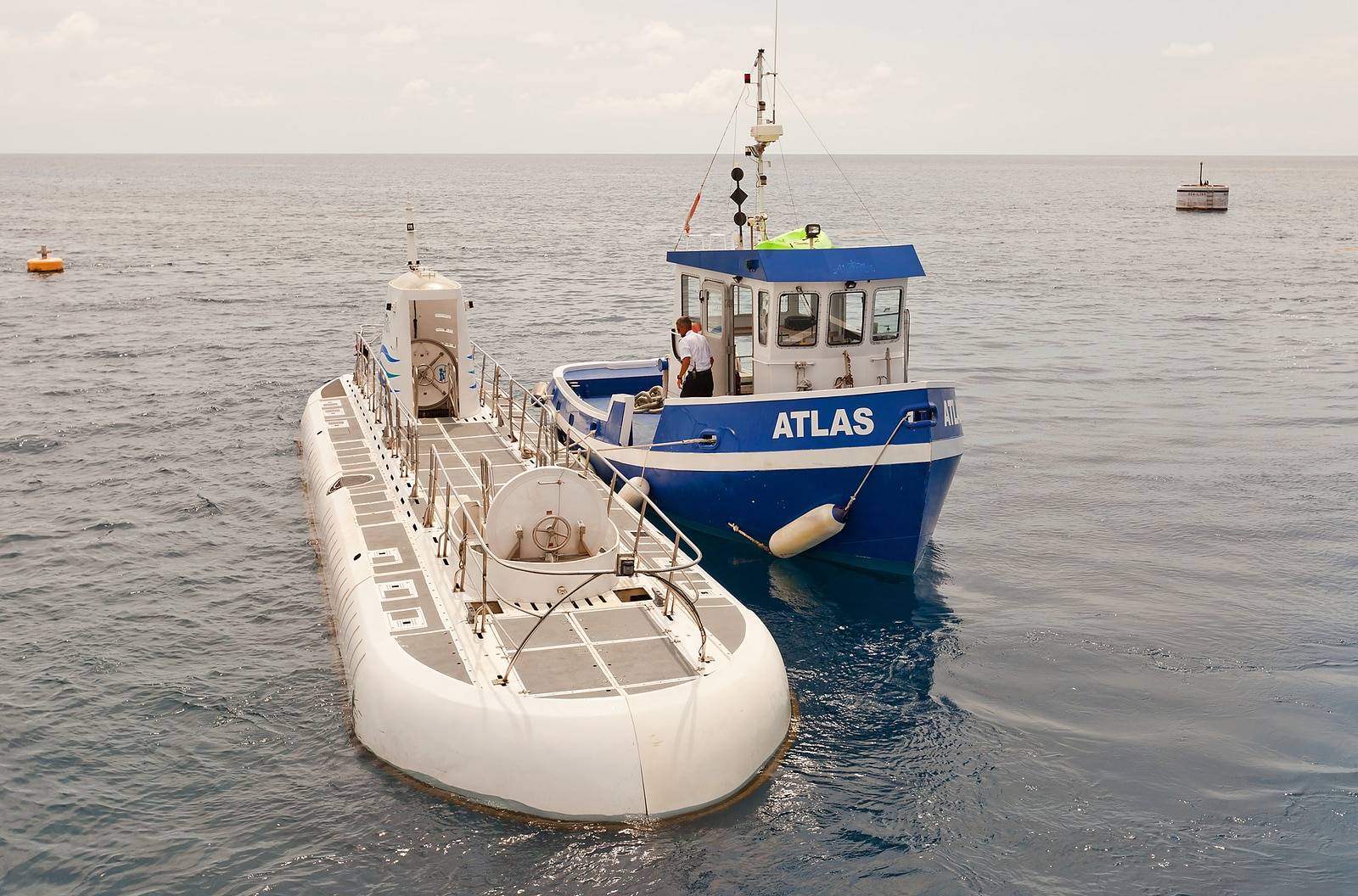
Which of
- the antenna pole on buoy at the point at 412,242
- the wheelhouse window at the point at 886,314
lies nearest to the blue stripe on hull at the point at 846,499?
the wheelhouse window at the point at 886,314

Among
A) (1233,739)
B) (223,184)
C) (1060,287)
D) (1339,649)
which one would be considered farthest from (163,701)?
(223,184)

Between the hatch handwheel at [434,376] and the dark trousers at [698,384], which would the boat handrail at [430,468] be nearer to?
the hatch handwheel at [434,376]

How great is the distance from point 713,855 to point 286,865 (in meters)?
4.00

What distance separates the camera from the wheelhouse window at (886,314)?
18.7m

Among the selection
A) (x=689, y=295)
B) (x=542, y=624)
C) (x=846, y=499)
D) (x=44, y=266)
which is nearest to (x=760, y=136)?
(x=689, y=295)

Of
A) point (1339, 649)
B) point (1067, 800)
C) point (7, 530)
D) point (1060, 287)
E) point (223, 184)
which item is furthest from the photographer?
point (223, 184)

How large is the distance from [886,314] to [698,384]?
130 inches

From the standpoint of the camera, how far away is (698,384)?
64.6ft

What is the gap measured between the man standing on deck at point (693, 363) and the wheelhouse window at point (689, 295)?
1.35m

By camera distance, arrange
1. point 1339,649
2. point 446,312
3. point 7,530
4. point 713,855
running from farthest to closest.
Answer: point 446,312
point 7,530
point 1339,649
point 713,855

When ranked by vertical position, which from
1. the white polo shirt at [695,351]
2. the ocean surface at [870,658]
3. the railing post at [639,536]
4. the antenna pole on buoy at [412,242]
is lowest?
the ocean surface at [870,658]

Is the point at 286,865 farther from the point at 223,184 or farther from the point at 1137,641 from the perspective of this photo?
the point at 223,184

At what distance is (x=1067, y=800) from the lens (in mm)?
12305

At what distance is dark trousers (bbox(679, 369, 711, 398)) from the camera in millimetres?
19688
